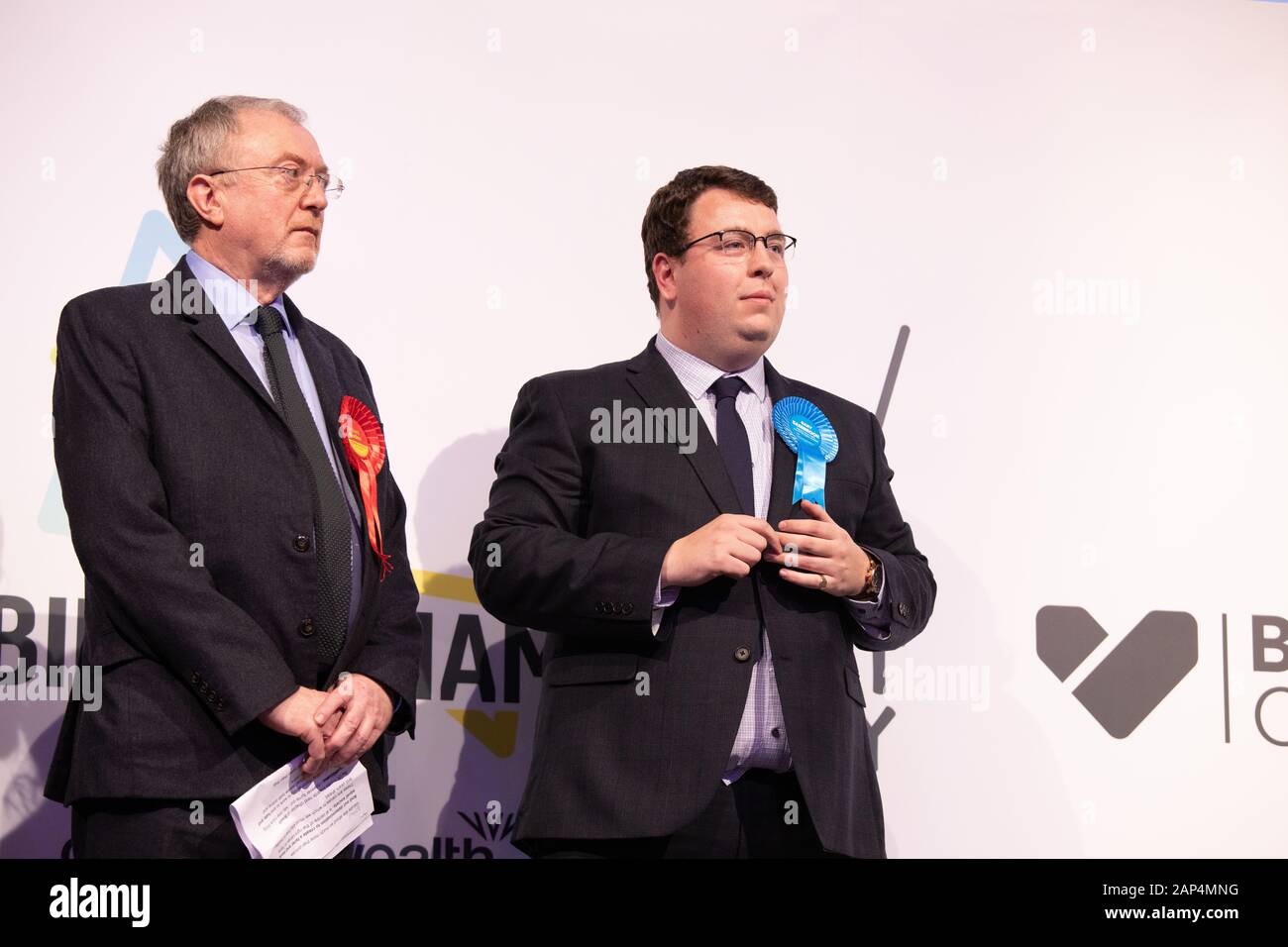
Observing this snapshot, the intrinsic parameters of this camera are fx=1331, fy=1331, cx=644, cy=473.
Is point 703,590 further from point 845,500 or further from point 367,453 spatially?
point 367,453

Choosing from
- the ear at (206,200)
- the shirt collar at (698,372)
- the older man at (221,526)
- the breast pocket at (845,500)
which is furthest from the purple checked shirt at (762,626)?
the ear at (206,200)

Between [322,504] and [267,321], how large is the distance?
37cm

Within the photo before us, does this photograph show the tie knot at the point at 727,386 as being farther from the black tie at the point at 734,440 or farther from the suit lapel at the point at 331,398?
the suit lapel at the point at 331,398

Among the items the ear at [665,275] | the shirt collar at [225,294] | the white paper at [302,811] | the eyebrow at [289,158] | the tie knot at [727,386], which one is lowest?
the white paper at [302,811]

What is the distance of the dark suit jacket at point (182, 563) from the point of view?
80.4 inches

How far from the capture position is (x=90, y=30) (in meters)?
3.15

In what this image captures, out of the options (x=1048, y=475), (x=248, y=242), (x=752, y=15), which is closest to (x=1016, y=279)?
(x=1048, y=475)

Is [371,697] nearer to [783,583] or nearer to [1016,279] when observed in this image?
[783,583]

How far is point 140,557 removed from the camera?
2053 mm

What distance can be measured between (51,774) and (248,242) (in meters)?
0.97

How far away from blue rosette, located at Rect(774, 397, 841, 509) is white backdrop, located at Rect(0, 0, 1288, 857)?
0.79m

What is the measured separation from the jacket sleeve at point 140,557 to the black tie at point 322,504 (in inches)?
4.4

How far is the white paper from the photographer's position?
2055 millimetres

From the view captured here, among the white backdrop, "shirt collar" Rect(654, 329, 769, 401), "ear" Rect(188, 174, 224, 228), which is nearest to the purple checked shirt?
"shirt collar" Rect(654, 329, 769, 401)
